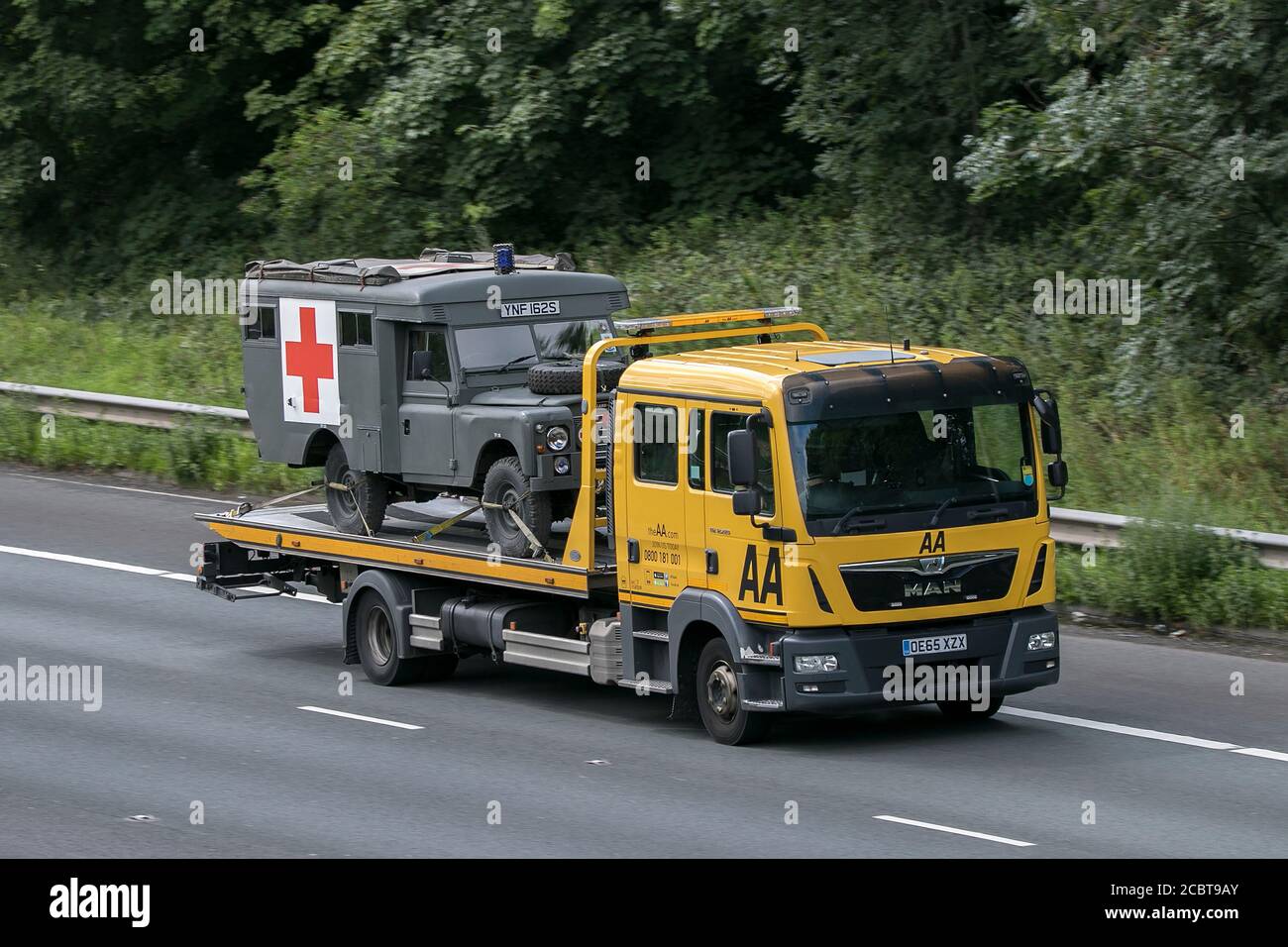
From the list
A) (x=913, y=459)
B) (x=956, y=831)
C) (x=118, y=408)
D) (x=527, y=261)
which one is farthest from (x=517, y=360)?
(x=118, y=408)

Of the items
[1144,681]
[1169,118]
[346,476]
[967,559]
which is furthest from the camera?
[1169,118]

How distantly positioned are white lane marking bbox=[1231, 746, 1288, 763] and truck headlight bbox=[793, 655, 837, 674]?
2714 mm

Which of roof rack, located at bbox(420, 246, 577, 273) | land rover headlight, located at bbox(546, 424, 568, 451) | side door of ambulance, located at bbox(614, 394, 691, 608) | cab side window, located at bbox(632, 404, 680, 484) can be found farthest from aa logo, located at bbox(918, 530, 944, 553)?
roof rack, located at bbox(420, 246, 577, 273)

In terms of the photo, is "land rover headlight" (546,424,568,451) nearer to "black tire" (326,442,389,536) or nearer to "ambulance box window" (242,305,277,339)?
"black tire" (326,442,389,536)

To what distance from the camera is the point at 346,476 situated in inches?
650

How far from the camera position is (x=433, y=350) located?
50.9ft

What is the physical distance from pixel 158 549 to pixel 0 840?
9.78 meters

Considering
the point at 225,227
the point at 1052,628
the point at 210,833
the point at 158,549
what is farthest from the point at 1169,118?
the point at 225,227

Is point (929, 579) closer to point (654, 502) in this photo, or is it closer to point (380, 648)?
point (654, 502)

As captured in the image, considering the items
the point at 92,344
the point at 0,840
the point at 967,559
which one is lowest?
the point at 0,840

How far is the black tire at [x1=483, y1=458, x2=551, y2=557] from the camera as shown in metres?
14.6

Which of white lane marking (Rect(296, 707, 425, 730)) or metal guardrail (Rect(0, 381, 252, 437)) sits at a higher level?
metal guardrail (Rect(0, 381, 252, 437))

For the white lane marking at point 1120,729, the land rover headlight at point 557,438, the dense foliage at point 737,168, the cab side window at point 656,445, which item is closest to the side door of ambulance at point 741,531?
the cab side window at point 656,445

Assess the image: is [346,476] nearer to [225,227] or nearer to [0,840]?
[0,840]
